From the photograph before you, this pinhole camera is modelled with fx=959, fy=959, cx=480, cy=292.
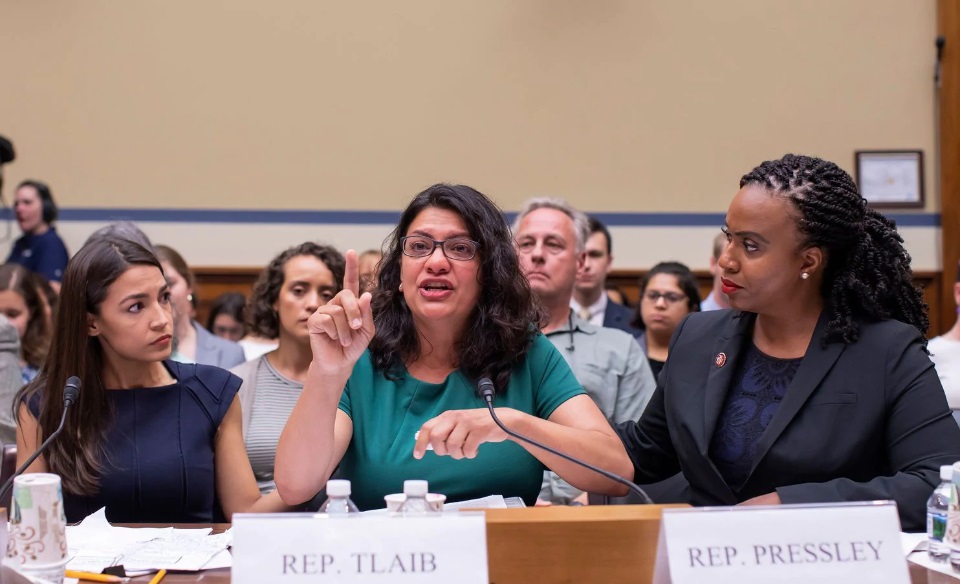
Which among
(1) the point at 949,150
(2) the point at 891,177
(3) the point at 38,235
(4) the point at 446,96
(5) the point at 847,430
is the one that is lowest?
(5) the point at 847,430

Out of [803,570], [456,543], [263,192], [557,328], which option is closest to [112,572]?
[456,543]

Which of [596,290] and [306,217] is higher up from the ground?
[306,217]

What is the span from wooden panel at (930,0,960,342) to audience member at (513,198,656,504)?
3476mm

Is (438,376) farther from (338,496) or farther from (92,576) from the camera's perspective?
(92,576)

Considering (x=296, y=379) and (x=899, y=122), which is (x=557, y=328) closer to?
(x=296, y=379)

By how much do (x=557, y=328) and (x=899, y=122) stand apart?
381cm

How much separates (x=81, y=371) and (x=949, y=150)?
5.43 meters

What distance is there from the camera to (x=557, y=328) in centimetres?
319

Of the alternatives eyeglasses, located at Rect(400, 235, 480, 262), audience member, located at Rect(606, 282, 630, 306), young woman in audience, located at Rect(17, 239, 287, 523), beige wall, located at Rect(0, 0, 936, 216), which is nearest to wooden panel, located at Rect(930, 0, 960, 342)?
beige wall, located at Rect(0, 0, 936, 216)

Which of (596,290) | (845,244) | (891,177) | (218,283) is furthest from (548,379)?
(891,177)

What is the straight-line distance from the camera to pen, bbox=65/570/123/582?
139 centimetres

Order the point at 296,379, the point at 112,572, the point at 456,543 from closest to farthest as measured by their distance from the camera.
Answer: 1. the point at 456,543
2. the point at 112,572
3. the point at 296,379

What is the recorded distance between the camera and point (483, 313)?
6.71 feet

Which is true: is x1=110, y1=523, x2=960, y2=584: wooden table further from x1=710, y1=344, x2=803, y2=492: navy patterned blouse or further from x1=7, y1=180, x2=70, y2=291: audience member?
x1=7, y1=180, x2=70, y2=291: audience member
